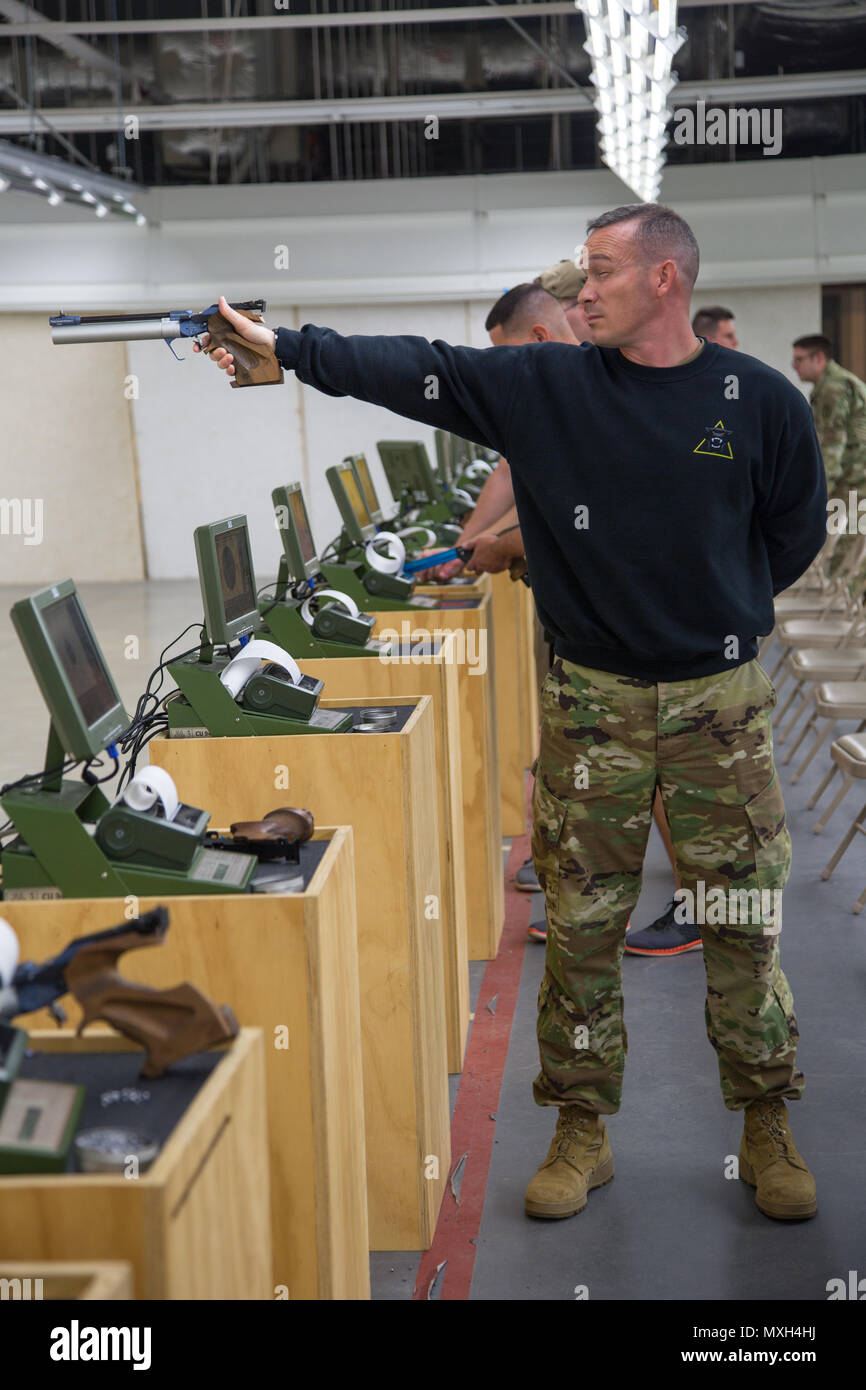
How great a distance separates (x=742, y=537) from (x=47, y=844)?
1.25m

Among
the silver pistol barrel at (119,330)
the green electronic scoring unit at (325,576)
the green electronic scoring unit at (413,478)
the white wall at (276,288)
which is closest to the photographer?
the silver pistol barrel at (119,330)

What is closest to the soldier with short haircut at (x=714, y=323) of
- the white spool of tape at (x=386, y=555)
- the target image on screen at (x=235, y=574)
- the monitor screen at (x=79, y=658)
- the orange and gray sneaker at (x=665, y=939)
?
the white spool of tape at (x=386, y=555)

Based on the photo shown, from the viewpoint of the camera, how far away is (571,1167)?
8.71 ft

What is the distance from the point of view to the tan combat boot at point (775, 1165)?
257 centimetres

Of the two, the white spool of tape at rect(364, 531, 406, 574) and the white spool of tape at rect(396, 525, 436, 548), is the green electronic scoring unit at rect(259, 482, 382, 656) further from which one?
the white spool of tape at rect(396, 525, 436, 548)

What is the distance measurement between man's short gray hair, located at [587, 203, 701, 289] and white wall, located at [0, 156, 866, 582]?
10.4 meters

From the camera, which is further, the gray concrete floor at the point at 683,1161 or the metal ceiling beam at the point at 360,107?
the metal ceiling beam at the point at 360,107

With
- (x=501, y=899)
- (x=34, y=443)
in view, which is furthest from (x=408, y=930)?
(x=34, y=443)

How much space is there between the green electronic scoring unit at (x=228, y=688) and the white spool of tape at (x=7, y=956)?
3.43 ft

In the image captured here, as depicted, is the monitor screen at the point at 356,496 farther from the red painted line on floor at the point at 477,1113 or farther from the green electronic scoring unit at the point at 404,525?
the red painted line on floor at the point at 477,1113

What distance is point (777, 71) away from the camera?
11.5 meters

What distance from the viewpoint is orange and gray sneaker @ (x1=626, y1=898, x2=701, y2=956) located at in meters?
3.96

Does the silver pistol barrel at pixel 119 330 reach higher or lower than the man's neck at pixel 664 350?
higher

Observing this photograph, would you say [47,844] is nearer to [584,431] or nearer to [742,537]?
[584,431]
